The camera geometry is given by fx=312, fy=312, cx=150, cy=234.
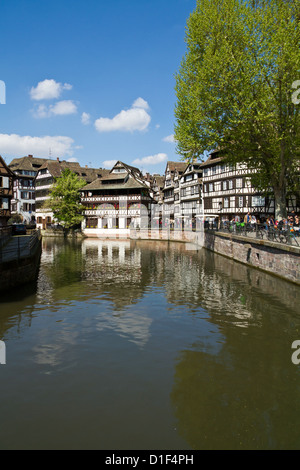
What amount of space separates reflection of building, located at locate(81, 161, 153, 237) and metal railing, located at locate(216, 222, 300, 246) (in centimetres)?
3163

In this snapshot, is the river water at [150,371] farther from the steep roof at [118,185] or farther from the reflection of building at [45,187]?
the reflection of building at [45,187]

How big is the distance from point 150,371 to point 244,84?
21.5m

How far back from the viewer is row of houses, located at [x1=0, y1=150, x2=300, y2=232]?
43.7 metres

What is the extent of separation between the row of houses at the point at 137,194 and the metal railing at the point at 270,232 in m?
6.98

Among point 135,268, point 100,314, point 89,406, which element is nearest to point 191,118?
point 135,268

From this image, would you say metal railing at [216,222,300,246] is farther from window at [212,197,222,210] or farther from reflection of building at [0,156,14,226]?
reflection of building at [0,156,14,226]

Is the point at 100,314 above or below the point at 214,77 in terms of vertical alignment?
below

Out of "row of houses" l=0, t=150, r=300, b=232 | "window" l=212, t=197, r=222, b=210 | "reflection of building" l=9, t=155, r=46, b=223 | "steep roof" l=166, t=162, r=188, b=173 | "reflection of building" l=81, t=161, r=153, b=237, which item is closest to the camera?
"row of houses" l=0, t=150, r=300, b=232

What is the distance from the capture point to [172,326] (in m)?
11.9

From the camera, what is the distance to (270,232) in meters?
21.6

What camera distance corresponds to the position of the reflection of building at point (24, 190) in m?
77.1

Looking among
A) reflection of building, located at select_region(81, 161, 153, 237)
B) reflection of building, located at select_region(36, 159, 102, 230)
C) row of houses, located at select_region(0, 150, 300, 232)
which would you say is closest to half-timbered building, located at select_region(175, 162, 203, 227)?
row of houses, located at select_region(0, 150, 300, 232)

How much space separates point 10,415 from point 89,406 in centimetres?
162
